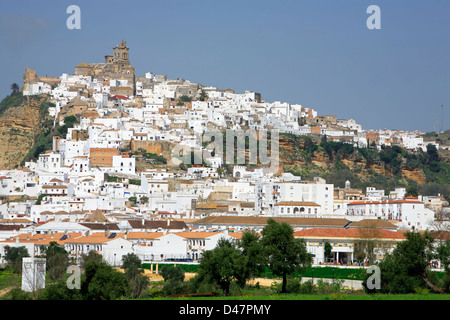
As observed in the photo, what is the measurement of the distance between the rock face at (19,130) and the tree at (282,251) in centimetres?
7200

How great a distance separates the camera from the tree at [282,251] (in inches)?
1564

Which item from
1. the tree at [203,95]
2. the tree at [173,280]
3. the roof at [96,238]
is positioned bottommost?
the tree at [173,280]

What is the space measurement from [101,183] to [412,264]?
2093 inches

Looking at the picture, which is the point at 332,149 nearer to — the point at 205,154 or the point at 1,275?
the point at 205,154

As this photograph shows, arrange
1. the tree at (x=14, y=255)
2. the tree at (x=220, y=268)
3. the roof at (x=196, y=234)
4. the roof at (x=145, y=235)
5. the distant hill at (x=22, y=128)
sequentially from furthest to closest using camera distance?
the distant hill at (x=22, y=128) → the roof at (x=145, y=235) → the roof at (x=196, y=234) → the tree at (x=14, y=255) → the tree at (x=220, y=268)

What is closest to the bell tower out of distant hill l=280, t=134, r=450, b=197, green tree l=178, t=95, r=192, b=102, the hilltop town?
the hilltop town

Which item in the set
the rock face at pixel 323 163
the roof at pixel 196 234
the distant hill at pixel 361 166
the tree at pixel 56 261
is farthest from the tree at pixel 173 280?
the rock face at pixel 323 163

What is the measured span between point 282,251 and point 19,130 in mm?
77911

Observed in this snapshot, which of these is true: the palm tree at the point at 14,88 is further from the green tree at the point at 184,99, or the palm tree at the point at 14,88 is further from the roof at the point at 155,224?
the roof at the point at 155,224

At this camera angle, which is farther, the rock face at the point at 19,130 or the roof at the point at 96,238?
the rock face at the point at 19,130

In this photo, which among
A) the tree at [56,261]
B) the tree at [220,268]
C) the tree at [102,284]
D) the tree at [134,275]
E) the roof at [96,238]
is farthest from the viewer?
the roof at [96,238]

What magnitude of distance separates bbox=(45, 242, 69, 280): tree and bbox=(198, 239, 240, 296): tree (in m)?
10.3

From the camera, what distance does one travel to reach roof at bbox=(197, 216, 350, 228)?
68188mm

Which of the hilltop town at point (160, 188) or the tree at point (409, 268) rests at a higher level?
the hilltop town at point (160, 188)
